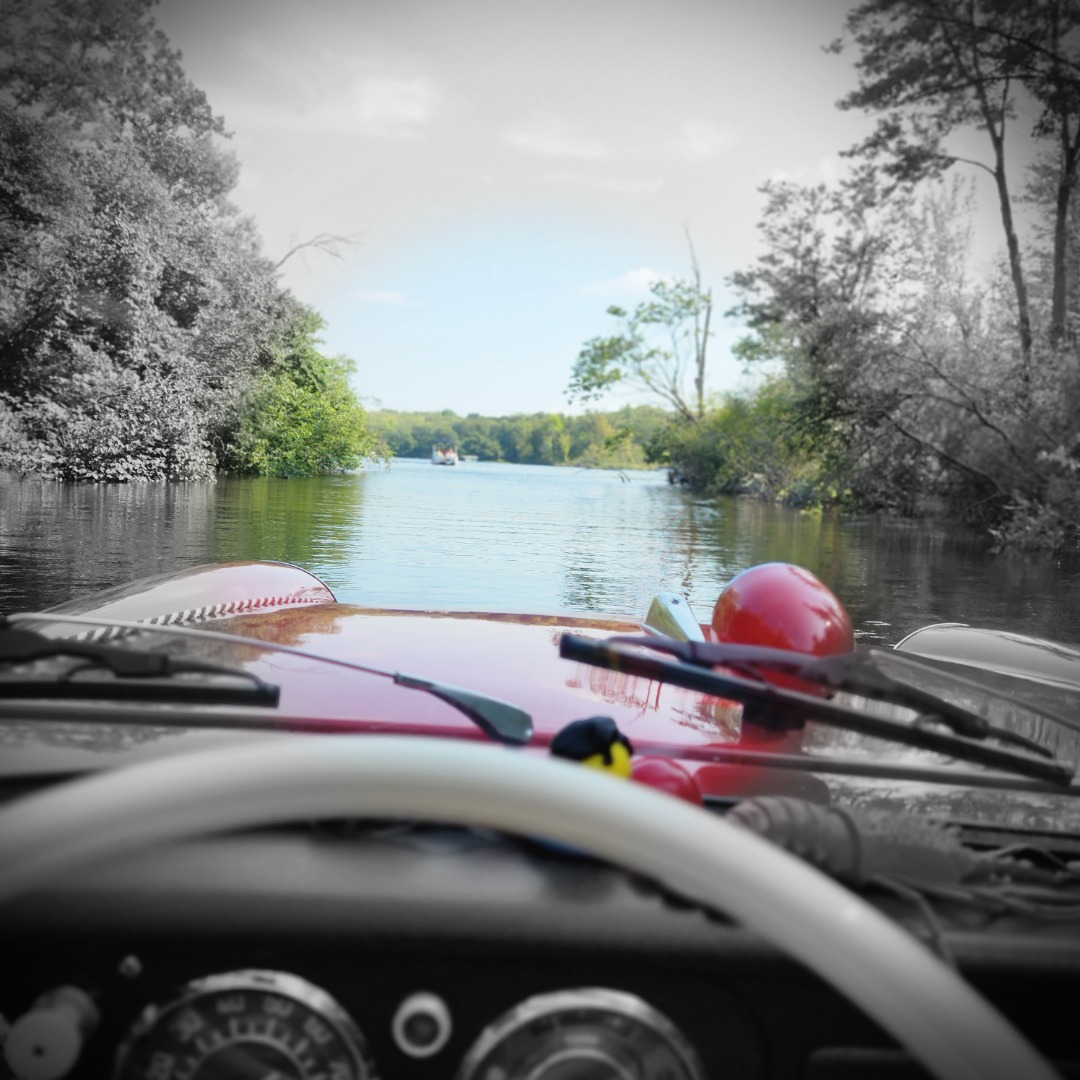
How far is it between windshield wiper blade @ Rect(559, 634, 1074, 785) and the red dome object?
51 centimetres

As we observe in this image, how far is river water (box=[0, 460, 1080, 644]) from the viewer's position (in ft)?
32.1

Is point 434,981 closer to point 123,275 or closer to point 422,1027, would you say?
point 422,1027

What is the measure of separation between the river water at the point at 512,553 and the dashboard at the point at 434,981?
15.4 feet

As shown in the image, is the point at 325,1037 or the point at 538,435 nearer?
the point at 325,1037

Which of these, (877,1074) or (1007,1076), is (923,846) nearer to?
(877,1074)

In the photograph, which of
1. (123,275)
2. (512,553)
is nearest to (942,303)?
(512,553)

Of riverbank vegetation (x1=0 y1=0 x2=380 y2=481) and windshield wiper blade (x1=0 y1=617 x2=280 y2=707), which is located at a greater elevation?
riverbank vegetation (x1=0 y1=0 x2=380 y2=481)

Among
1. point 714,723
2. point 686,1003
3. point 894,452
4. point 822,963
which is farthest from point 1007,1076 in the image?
point 894,452

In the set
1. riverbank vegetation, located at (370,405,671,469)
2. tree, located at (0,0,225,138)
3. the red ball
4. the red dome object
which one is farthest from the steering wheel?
riverbank vegetation, located at (370,405,671,469)

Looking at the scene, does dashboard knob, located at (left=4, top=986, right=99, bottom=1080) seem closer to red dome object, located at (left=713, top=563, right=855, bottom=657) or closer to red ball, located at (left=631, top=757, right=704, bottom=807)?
red ball, located at (left=631, top=757, right=704, bottom=807)

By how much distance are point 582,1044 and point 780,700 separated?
47 cm

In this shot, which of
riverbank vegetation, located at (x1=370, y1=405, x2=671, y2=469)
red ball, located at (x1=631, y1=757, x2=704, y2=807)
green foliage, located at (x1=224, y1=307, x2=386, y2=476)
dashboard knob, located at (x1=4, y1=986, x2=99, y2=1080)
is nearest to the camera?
dashboard knob, located at (x1=4, y1=986, x2=99, y2=1080)

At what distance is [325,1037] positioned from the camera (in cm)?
90

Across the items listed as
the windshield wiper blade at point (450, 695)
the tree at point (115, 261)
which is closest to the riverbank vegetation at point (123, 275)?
the tree at point (115, 261)
